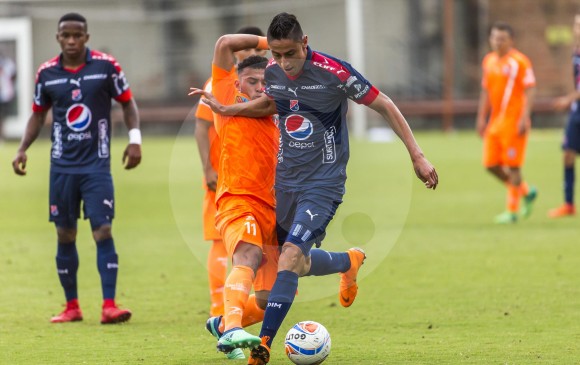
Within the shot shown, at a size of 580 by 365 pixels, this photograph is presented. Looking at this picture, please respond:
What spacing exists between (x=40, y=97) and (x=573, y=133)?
29.3 feet

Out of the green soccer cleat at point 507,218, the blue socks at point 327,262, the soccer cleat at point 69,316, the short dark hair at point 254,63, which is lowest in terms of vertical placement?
the green soccer cleat at point 507,218

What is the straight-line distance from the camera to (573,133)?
1549 cm

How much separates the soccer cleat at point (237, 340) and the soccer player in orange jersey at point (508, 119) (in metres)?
9.42

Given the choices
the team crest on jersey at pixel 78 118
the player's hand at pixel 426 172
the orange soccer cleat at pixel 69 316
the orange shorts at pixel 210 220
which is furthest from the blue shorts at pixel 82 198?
the player's hand at pixel 426 172

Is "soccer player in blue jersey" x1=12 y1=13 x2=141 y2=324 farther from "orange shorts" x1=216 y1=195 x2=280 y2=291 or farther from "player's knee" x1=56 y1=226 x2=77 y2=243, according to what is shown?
"orange shorts" x1=216 y1=195 x2=280 y2=291

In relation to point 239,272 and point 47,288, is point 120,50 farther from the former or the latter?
point 239,272

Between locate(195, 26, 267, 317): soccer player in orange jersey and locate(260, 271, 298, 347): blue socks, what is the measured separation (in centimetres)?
171

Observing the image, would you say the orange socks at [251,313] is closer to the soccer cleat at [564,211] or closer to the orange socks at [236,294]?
the orange socks at [236,294]

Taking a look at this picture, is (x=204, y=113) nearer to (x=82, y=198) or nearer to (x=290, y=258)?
(x=82, y=198)

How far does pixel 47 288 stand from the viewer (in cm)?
1041

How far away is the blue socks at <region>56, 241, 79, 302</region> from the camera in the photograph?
882 cm

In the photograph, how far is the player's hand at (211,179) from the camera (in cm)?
810

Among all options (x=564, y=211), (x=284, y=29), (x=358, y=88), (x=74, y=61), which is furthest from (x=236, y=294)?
(x=564, y=211)

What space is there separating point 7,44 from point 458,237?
28.1 meters
